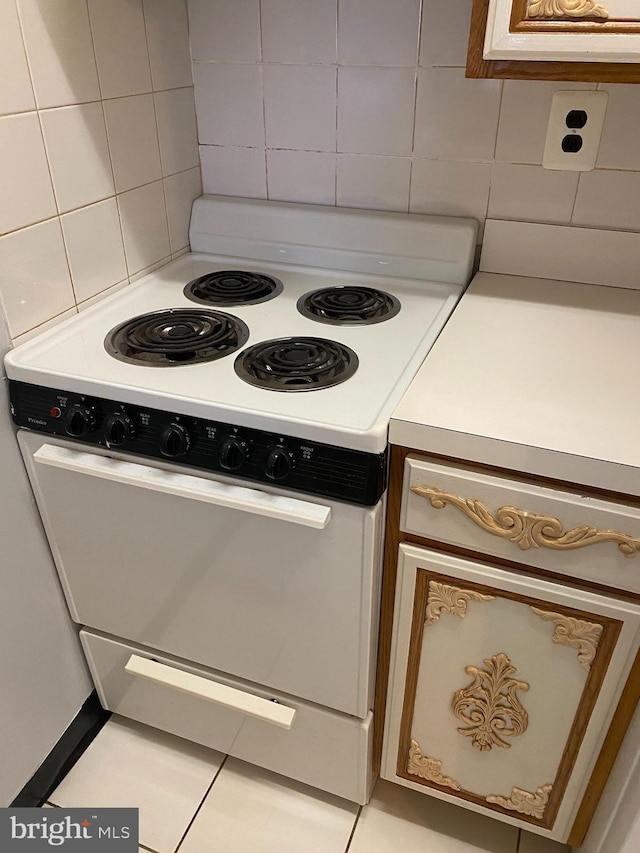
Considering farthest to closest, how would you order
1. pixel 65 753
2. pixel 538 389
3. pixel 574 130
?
pixel 65 753
pixel 574 130
pixel 538 389

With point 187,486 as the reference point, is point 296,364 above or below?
above

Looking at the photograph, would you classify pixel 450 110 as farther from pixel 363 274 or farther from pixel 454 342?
pixel 454 342

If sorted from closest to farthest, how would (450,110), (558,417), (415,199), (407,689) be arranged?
1. (558,417)
2. (407,689)
3. (450,110)
4. (415,199)

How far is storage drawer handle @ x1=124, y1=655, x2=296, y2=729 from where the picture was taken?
1175mm

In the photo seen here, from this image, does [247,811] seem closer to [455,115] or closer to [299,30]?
[455,115]

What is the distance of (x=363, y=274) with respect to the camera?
1378mm

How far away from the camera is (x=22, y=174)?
3.36 feet

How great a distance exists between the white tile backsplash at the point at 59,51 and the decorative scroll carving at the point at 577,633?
1096 millimetres

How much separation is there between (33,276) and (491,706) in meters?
1.03

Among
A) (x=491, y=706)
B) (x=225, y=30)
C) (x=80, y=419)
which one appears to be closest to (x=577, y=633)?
(x=491, y=706)

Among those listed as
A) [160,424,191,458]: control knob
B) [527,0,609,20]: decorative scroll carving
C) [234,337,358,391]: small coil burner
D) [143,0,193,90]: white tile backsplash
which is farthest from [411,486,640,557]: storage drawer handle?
[143,0,193,90]: white tile backsplash

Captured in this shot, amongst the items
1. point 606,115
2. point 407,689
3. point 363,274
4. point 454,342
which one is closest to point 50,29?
point 363,274

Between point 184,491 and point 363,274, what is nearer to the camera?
point 184,491

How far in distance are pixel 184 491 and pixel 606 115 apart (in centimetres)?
96
